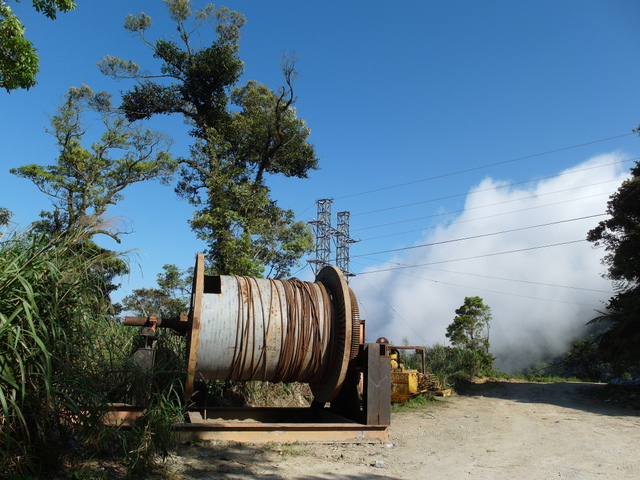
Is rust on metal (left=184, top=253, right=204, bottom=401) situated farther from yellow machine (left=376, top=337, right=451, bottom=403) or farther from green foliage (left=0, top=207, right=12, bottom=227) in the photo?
yellow machine (left=376, top=337, right=451, bottom=403)

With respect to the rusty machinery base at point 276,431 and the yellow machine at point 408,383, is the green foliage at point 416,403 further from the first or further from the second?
the rusty machinery base at point 276,431

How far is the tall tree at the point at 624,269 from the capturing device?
14156 millimetres

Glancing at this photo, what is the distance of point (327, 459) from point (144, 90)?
18.8m

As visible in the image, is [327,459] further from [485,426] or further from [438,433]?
[485,426]

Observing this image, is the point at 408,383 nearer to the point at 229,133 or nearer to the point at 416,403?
the point at 416,403

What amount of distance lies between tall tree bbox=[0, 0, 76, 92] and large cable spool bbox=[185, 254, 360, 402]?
4.90 metres

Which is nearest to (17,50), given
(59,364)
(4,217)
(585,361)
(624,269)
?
(4,217)

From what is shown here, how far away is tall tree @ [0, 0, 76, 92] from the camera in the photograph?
27.6 feet

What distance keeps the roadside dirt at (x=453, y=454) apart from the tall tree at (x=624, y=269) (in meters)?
4.03

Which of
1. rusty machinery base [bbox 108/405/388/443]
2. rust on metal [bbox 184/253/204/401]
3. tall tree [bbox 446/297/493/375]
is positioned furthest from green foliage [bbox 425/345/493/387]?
rust on metal [bbox 184/253/204/401]

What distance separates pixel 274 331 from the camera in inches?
275

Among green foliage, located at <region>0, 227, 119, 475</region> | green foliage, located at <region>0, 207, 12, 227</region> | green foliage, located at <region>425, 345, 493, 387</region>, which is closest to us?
green foliage, located at <region>0, 227, 119, 475</region>

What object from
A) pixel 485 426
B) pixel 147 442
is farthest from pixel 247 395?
pixel 147 442

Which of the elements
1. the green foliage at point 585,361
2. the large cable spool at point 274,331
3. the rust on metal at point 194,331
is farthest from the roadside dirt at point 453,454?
the green foliage at point 585,361
